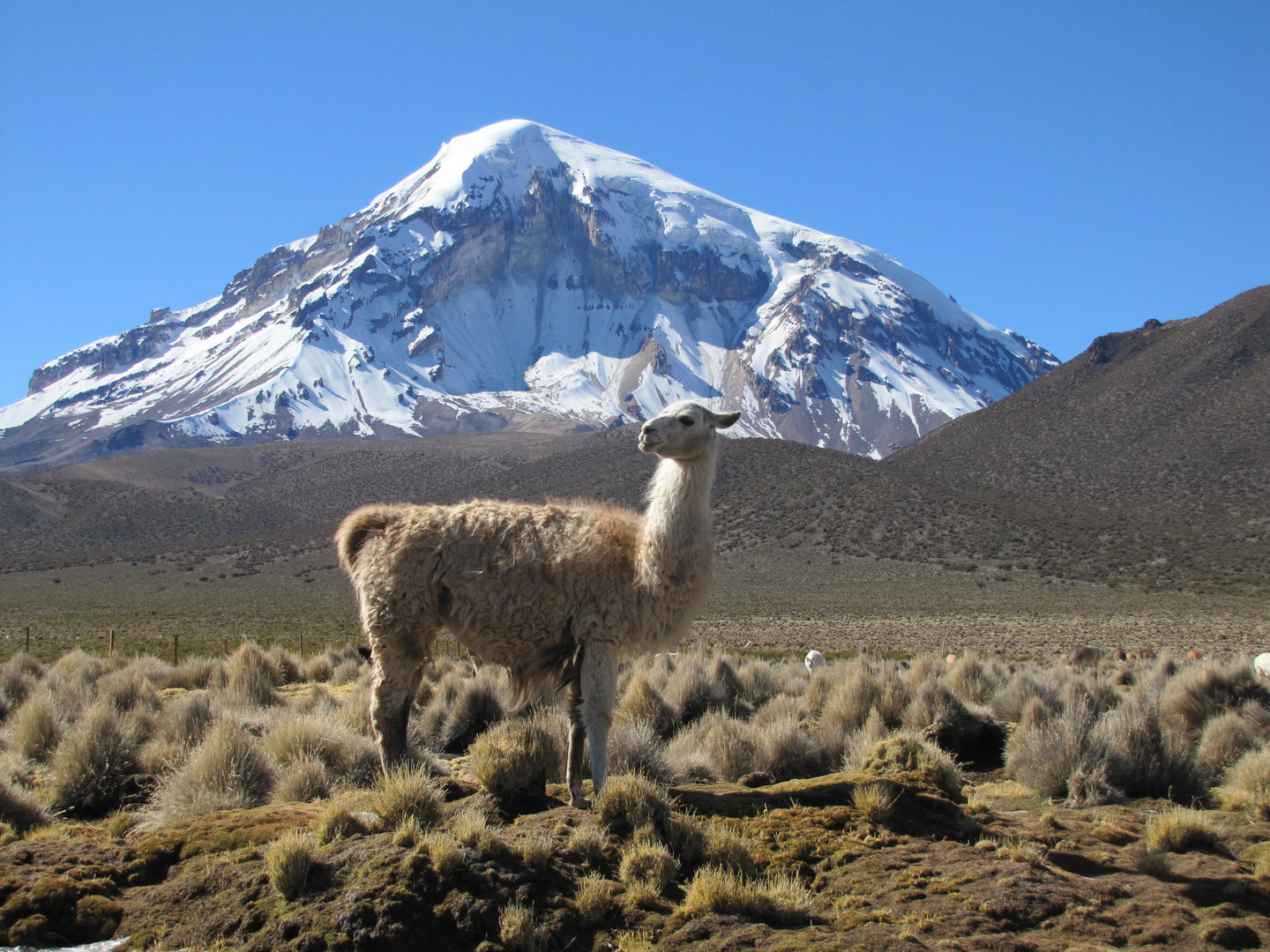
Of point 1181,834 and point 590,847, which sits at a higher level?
point 590,847

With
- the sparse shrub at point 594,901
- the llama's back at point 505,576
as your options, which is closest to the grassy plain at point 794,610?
the llama's back at point 505,576

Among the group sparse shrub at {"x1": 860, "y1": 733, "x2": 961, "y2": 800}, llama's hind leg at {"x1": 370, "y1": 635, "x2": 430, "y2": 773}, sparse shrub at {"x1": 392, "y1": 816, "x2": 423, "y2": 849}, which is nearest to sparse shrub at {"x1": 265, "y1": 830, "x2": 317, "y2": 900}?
sparse shrub at {"x1": 392, "y1": 816, "x2": 423, "y2": 849}

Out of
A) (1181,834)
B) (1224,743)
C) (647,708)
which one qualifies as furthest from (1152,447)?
(1181,834)

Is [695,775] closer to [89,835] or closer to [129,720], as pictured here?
[89,835]

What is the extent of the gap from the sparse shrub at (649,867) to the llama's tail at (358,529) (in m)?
3.55

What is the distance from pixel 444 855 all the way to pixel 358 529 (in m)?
3.47

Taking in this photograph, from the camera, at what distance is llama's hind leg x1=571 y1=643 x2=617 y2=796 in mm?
6051

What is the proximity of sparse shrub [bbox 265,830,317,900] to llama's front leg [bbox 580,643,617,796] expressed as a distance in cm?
218

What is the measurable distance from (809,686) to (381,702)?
23.5 ft

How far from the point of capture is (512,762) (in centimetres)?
615

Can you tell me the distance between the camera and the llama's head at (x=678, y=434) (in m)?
6.71

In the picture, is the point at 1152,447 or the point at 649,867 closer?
the point at 649,867

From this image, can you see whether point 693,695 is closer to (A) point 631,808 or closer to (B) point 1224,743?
(B) point 1224,743

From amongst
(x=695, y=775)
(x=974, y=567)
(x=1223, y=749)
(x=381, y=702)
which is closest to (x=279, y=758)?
(x=381, y=702)
